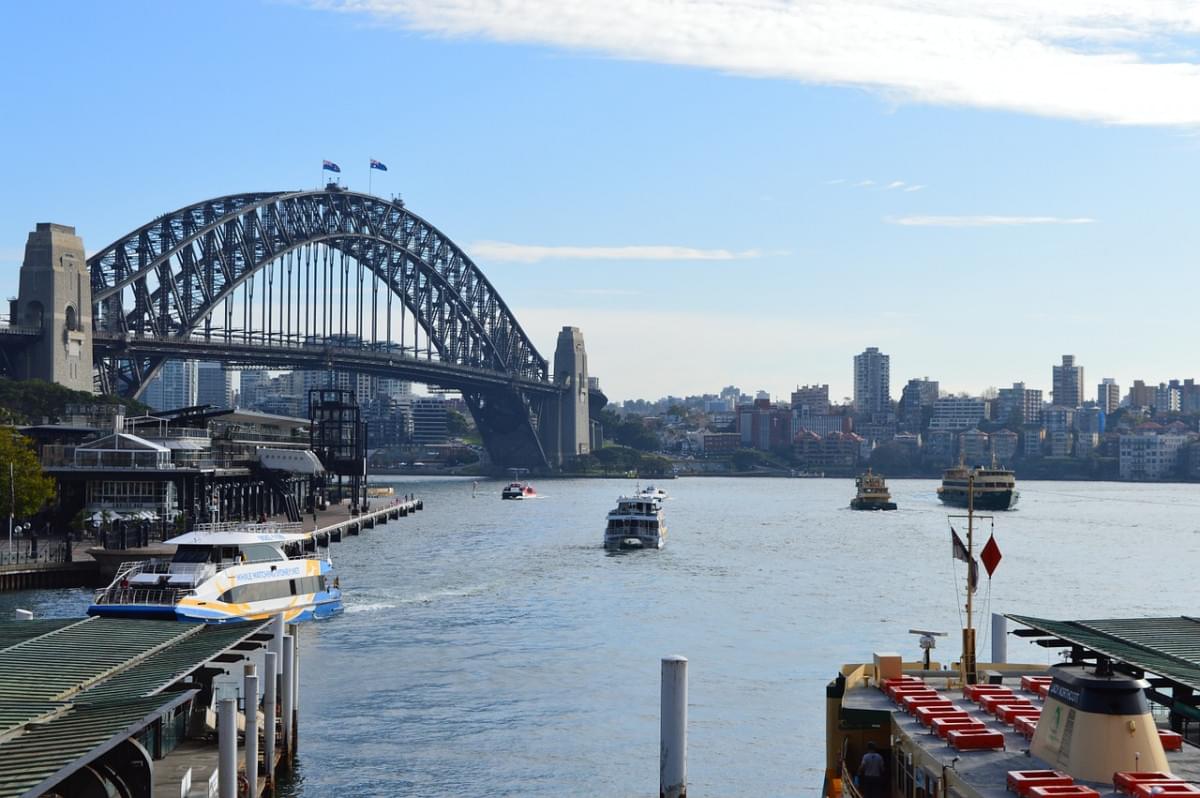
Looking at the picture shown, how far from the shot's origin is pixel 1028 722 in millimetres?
19859

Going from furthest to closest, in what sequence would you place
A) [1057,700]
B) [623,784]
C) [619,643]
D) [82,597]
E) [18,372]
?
[18,372], [82,597], [619,643], [623,784], [1057,700]

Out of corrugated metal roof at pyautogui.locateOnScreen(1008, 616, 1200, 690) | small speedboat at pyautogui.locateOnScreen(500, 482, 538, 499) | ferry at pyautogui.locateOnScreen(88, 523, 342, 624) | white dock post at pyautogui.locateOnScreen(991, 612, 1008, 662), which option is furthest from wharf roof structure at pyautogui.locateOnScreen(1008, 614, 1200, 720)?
small speedboat at pyautogui.locateOnScreen(500, 482, 538, 499)

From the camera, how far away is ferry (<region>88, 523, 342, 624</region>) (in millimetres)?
39562

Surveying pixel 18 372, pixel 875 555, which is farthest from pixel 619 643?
pixel 18 372

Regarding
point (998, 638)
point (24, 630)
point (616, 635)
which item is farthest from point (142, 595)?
point (998, 638)

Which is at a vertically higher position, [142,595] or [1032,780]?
[1032,780]

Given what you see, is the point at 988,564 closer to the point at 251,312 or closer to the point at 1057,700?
the point at 1057,700

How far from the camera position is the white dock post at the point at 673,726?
20453mm

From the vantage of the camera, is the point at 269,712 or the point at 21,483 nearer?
the point at 269,712

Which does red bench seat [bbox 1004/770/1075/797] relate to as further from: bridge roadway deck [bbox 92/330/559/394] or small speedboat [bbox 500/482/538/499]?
small speedboat [bbox 500/482/538/499]

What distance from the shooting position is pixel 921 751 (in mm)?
19062

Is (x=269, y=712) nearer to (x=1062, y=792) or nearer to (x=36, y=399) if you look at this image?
(x=1062, y=792)

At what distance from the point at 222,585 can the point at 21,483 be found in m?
23.4

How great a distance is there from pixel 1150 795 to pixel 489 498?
13372 cm
